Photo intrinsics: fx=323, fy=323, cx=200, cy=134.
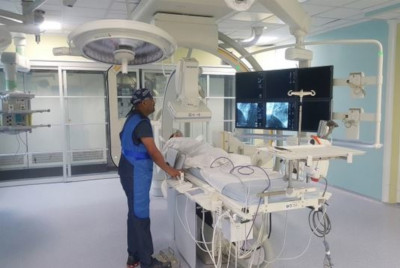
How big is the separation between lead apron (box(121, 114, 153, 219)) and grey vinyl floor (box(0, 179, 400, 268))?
686 mm

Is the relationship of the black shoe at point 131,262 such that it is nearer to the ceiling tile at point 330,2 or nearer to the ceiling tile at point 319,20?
the ceiling tile at point 330,2

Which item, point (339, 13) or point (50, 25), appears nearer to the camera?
point (339, 13)

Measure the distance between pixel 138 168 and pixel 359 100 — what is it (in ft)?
11.8

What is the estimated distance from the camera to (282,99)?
2975mm

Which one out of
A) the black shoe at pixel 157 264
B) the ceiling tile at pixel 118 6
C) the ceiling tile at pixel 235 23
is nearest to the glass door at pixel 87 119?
the ceiling tile at pixel 118 6

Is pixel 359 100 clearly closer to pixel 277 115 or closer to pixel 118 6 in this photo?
pixel 277 115

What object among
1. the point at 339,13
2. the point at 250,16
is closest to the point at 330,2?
the point at 339,13

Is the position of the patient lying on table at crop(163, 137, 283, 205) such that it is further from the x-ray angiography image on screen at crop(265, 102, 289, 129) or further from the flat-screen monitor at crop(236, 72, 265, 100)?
the flat-screen monitor at crop(236, 72, 265, 100)

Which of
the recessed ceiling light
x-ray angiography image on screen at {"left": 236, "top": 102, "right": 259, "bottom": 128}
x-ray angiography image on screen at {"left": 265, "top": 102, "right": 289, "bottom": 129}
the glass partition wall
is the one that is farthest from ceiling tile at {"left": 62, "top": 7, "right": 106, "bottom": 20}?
x-ray angiography image on screen at {"left": 265, "top": 102, "right": 289, "bottom": 129}

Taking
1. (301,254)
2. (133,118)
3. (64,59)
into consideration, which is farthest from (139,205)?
(64,59)

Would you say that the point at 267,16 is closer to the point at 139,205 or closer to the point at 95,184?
the point at 139,205

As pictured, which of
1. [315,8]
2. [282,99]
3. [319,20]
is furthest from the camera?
[319,20]

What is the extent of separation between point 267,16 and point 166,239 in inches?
123

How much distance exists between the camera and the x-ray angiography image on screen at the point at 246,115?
128 inches
